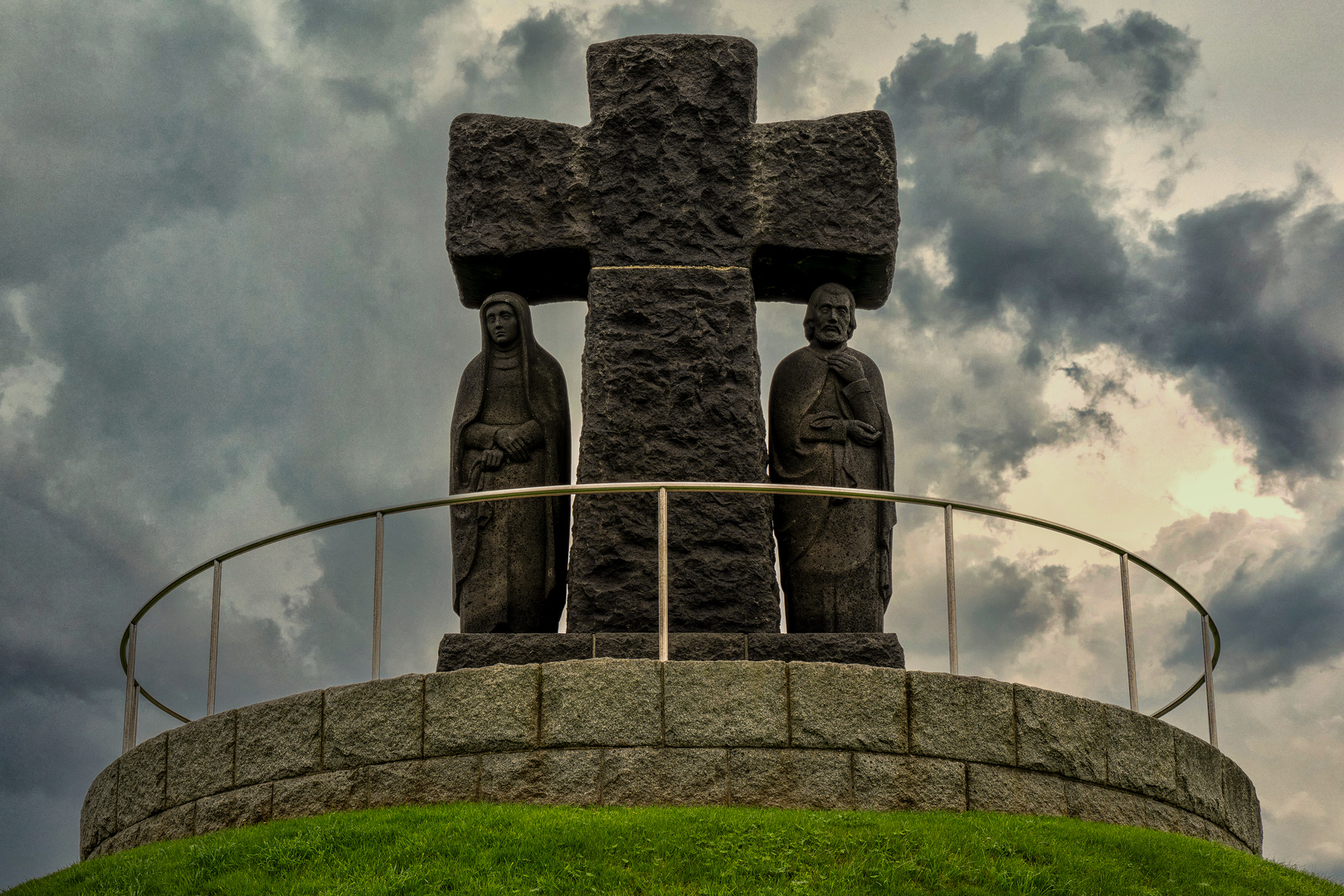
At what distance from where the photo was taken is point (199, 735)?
8203 millimetres

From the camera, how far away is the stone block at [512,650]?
8516mm

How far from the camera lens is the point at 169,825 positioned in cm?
807

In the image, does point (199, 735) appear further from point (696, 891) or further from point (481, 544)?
point (696, 891)

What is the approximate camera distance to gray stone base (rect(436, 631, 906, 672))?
842 centimetres

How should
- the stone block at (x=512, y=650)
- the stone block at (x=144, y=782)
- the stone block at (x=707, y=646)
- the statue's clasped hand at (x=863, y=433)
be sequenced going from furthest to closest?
the statue's clasped hand at (x=863, y=433), the stone block at (x=512, y=650), the stone block at (x=707, y=646), the stone block at (x=144, y=782)

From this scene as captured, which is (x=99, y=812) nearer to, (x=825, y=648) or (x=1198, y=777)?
(x=825, y=648)

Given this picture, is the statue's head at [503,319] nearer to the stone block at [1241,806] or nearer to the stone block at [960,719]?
the stone block at [960,719]

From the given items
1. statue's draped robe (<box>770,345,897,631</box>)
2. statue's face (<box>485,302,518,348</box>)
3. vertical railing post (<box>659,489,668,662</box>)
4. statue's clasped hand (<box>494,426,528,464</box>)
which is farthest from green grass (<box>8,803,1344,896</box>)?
statue's face (<box>485,302,518,348</box>)

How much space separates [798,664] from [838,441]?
2.16m

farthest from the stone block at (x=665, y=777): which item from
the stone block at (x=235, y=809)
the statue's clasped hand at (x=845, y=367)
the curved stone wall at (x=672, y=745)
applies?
the statue's clasped hand at (x=845, y=367)

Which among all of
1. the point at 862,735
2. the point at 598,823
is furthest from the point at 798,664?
the point at 598,823

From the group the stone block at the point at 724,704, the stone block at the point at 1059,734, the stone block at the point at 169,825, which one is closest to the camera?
the stone block at the point at 724,704

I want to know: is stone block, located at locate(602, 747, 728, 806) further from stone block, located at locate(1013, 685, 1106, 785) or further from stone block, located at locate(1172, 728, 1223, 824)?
stone block, located at locate(1172, 728, 1223, 824)

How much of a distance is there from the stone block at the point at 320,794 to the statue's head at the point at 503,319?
302 centimetres
